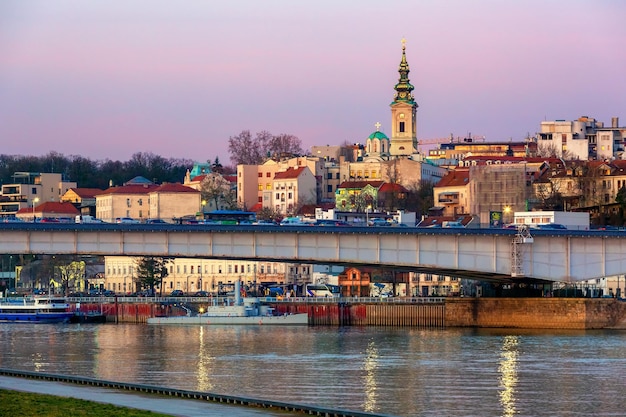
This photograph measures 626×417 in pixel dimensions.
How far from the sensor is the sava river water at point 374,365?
63.2m

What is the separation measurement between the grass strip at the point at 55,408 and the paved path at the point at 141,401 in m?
1.45

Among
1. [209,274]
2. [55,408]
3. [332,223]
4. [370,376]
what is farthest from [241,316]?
[55,408]

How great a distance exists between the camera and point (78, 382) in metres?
65.6

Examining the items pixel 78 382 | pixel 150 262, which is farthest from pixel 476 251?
pixel 150 262

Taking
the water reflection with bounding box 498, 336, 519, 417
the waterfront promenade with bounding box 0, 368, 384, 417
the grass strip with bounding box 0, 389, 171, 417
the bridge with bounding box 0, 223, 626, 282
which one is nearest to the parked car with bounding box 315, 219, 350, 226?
the bridge with bounding box 0, 223, 626, 282

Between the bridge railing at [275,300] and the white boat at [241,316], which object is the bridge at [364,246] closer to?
the bridge railing at [275,300]

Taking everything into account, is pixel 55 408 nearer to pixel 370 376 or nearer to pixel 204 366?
pixel 370 376

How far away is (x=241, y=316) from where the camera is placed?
445ft

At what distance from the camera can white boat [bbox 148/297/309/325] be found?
133625 millimetres

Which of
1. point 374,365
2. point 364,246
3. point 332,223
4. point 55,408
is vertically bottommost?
point 374,365

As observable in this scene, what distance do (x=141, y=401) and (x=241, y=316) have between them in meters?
78.4

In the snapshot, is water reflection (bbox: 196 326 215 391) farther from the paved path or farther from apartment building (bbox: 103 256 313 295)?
apartment building (bbox: 103 256 313 295)

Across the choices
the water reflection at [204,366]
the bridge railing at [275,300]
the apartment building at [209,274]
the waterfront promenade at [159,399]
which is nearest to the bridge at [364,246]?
the water reflection at [204,366]

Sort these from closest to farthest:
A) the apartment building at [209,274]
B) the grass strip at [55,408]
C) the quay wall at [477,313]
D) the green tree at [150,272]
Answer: the grass strip at [55,408] < the quay wall at [477,313] < the green tree at [150,272] < the apartment building at [209,274]
